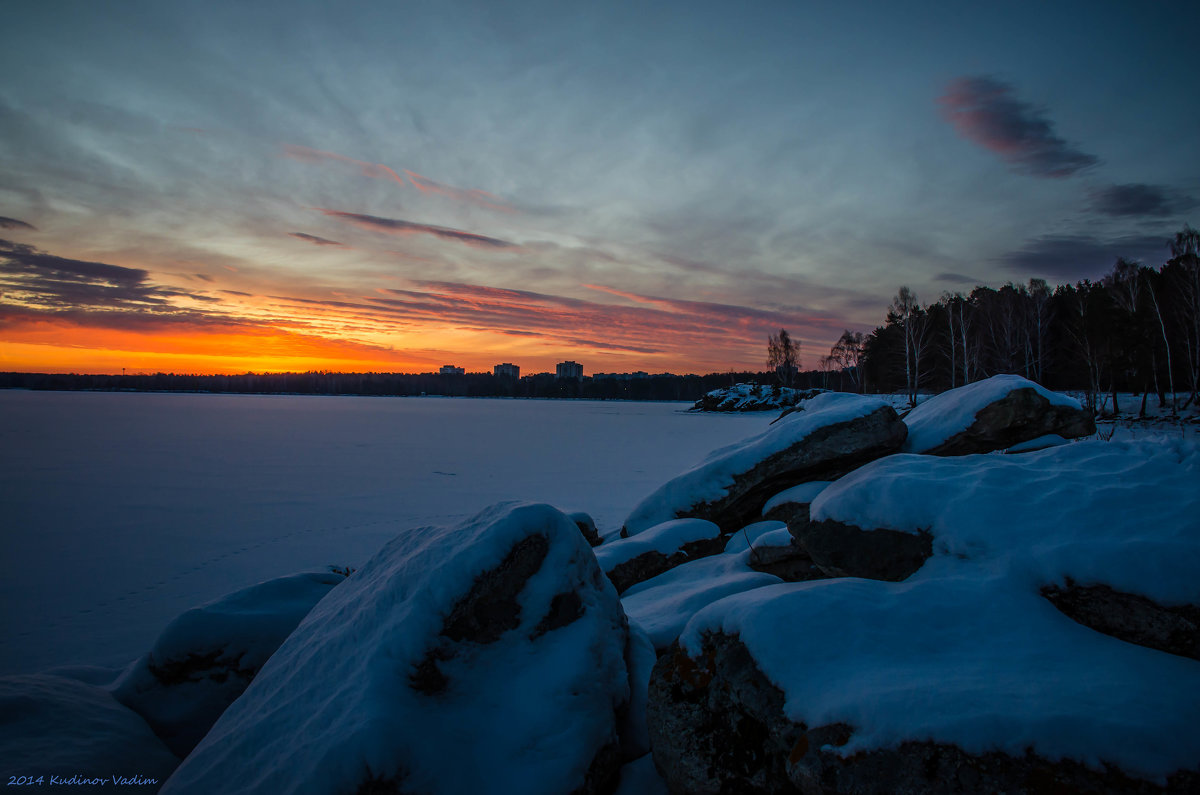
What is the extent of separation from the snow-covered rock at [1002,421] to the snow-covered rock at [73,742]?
7.99 metres

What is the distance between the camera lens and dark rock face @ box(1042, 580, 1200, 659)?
2.33 metres

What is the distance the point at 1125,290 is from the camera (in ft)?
98.8

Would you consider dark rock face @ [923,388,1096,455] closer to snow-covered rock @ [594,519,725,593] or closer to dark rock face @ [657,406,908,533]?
dark rock face @ [657,406,908,533]

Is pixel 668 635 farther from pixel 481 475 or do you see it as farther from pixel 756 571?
pixel 481 475

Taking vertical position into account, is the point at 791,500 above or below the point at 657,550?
above

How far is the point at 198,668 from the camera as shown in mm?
3916

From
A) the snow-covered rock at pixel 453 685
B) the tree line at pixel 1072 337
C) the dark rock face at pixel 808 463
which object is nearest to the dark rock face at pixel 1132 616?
the snow-covered rock at pixel 453 685

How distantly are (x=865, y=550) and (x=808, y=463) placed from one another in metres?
3.44

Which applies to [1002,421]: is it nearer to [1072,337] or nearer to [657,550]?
[657,550]

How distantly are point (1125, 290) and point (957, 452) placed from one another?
35.3 m

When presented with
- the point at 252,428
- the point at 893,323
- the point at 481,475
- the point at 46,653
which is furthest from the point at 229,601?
the point at 893,323

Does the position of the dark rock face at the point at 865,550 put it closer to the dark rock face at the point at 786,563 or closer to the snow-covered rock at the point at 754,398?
the dark rock face at the point at 786,563

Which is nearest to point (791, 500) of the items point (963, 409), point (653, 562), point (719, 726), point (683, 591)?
point (653, 562)

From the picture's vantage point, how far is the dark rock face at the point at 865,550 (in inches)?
131
